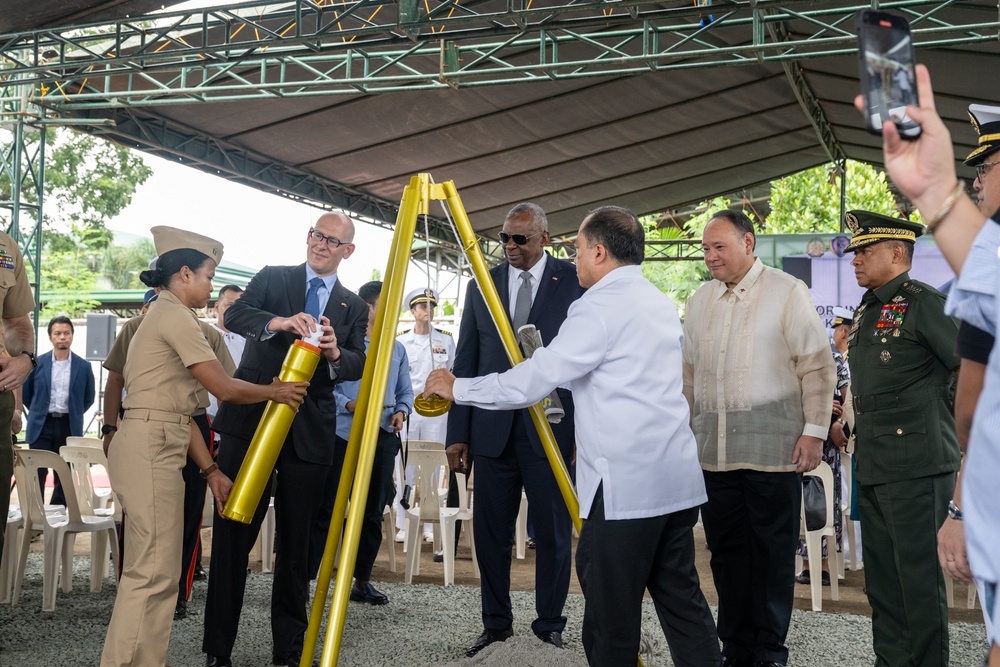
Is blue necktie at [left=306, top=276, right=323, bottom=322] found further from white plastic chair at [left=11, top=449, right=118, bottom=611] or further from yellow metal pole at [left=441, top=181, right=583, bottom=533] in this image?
white plastic chair at [left=11, top=449, right=118, bottom=611]

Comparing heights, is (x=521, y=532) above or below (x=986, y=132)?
below

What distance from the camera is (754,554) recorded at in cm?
391

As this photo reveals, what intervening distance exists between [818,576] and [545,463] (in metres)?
2.30

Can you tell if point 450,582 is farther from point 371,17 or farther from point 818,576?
point 371,17

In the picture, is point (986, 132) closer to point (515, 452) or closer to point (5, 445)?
point (515, 452)

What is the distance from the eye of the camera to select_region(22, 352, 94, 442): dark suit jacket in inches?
316

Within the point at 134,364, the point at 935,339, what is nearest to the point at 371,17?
the point at 134,364

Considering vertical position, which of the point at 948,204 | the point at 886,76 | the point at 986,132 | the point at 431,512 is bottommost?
the point at 431,512

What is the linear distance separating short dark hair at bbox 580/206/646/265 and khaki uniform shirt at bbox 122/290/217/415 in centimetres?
145

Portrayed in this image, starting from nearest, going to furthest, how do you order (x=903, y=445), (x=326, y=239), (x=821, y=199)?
(x=903, y=445)
(x=326, y=239)
(x=821, y=199)

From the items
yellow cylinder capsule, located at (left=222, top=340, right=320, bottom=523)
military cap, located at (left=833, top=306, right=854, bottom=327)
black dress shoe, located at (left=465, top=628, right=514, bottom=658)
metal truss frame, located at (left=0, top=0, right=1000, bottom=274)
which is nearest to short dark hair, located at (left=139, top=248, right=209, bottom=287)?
yellow cylinder capsule, located at (left=222, top=340, right=320, bottom=523)

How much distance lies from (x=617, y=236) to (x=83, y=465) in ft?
13.7

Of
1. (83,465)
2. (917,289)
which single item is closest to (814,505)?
(917,289)

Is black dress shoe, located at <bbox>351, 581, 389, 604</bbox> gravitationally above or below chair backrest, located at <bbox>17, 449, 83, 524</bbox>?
below
